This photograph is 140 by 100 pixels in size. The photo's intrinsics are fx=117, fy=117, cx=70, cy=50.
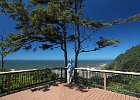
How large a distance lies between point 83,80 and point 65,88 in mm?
1347

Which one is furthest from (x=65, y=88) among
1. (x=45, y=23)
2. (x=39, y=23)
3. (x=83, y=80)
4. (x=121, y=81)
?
(x=45, y=23)

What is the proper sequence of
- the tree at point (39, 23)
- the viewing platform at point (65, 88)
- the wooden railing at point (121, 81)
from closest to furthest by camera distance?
the viewing platform at point (65, 88) < the wooden railing at point (121, 81) < the tree at point (39, 23)

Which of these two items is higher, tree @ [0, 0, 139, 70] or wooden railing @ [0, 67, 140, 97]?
tree @ [0, 0, 139, 70]

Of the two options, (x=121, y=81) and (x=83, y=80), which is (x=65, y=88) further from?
(x=121, y=81)

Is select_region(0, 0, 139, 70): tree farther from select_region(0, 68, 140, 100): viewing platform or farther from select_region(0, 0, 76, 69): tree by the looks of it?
select_region(0, 68, 140, 100): viewing platform

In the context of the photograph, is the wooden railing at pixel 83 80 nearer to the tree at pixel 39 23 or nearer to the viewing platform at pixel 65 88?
the viewing platform at pixel 65 88

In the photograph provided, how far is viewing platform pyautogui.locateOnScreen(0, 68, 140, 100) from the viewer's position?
4.21 meters

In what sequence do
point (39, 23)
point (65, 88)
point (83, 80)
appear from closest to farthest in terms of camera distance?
1. point (65, 88)
2. point (83, 80)
3. point (39, 23)

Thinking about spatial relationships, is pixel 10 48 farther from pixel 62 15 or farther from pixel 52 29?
pixel 62 15

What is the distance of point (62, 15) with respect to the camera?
6.42 meters

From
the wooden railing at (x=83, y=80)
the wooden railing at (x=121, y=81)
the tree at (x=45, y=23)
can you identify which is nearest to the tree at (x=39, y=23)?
the tree at (x=45, y=23)

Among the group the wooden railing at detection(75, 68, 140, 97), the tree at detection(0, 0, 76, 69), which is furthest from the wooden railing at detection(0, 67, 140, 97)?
the tree at detection(0, 0, 76, 69)

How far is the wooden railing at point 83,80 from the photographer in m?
4.55

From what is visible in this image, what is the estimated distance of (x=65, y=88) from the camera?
533cm
